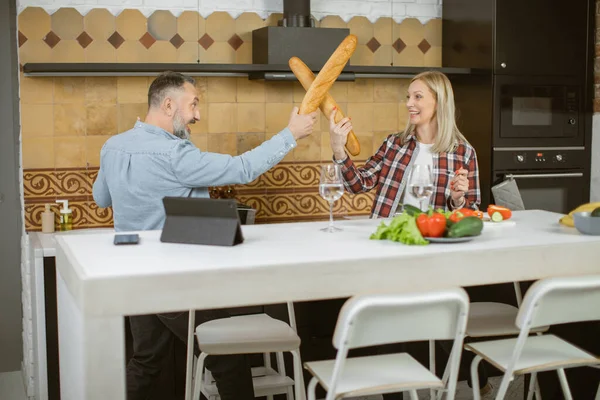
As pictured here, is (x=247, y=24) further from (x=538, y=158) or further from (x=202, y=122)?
(x=538, y=158)

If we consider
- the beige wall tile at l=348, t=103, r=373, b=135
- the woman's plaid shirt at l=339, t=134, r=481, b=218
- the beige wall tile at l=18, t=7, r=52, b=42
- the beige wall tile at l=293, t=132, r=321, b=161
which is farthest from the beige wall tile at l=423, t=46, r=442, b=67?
the beige wall tile at l=18, t=7, r=52, b=42

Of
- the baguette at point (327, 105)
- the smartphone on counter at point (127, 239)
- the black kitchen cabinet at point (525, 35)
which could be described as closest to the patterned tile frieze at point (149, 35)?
the black kitchen cabinet at point (525, 35)

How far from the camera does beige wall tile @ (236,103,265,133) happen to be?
167 inches

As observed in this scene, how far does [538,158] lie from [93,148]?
2410 millimetres

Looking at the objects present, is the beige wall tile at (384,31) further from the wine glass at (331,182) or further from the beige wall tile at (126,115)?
the wine glass at (331,182)

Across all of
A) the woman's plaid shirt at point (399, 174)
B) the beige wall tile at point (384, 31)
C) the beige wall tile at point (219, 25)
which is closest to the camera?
the woman's plaid shirt at point (399, 174)

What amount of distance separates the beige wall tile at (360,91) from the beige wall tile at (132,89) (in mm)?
1160

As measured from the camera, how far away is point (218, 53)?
13.6 ft

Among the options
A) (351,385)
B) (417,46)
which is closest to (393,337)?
(351,385)

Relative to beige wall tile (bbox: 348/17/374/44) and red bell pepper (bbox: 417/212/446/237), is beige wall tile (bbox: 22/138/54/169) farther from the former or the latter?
red bell pepper (bbox: 417/212/446/237)

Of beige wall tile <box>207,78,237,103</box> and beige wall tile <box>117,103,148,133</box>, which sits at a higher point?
beige wall tile <box>207,78,237,103</box>

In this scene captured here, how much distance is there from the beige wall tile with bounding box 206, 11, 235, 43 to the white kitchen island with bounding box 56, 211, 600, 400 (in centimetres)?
192

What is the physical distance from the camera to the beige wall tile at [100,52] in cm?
395

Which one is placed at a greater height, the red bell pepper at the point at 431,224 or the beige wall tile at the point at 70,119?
the beige wall tile at the point at 70,119
